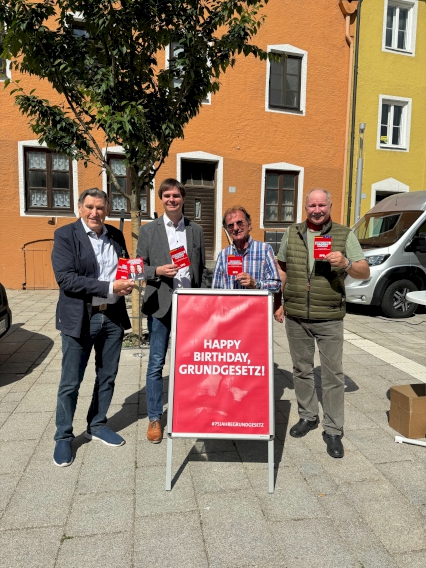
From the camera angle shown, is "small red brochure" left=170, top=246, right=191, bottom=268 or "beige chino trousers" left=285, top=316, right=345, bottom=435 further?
"beige chino trousers" left=285, top=316, right=345, bottom=435

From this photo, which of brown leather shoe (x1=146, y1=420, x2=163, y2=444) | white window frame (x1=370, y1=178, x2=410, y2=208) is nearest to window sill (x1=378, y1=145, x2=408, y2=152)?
white window frame (x1=370, y1=178, x2=410, y2=208)

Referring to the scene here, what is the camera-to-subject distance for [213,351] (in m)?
2.97

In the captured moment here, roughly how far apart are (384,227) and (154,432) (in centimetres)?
748

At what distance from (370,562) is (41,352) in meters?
4.94

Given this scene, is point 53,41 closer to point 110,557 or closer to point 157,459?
point 157,459

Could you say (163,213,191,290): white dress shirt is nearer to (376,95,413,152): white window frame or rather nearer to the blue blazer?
the blue blazer

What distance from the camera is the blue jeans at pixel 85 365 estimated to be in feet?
10.3

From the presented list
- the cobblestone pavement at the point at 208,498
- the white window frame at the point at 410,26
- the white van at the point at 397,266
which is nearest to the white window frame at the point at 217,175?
the white van at the point at 397,266

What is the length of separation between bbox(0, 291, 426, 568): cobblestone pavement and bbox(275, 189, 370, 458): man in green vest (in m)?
0.39

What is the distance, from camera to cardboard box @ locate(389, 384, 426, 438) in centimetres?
357

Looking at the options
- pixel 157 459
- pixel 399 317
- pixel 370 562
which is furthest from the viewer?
pixel 399 317

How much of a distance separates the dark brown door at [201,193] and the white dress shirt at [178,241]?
9349 mm

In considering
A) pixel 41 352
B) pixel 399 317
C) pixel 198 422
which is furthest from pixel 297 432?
pixel 399 317

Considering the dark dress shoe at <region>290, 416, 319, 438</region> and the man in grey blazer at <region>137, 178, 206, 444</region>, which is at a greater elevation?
the man in grey blazer at <region>137, 178, 206, 444</region>
